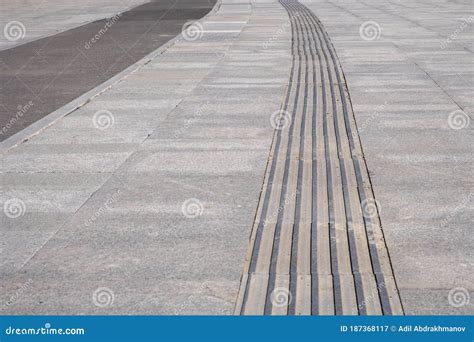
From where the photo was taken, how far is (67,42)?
24.1 m

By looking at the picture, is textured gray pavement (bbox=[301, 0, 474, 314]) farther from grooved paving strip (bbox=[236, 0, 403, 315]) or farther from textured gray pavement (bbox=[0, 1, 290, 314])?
textured gray pavement (bbox=[0, 1, 290, 314])

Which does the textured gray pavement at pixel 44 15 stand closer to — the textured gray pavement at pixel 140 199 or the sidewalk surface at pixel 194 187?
the sidewalk surface at pixel 194 187

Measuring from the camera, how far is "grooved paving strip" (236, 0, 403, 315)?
21.4 feet

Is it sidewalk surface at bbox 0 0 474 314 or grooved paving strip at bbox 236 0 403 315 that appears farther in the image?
sidewalk surface at bbox 0 0 474 314

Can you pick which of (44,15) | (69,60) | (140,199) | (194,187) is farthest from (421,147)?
(44,15)

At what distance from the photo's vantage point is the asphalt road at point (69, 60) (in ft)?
47.6

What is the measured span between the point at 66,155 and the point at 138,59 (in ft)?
31.9

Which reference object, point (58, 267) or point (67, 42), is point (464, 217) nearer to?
point (58, 267)

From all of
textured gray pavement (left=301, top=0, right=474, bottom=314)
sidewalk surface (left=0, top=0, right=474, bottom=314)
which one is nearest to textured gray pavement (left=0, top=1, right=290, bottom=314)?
sidewalk surface (left=0, top=0, right=474, bottom=314)

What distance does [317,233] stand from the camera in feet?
26.1

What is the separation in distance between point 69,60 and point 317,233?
46.2 ft

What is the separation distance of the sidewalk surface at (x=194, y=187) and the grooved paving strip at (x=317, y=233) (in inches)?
7.1

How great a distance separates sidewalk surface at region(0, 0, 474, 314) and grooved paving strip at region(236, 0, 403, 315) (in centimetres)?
18
